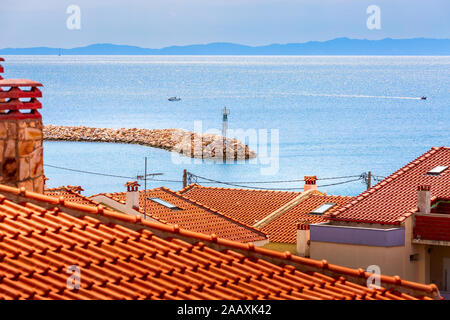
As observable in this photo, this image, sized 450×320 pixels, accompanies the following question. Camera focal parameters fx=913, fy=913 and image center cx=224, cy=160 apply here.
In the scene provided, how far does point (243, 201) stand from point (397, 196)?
11661mm

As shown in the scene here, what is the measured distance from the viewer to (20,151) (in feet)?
35.1

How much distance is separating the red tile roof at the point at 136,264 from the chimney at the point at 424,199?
1639 centimetres

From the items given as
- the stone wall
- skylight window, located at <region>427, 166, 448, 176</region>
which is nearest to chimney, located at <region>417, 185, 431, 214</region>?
skylight window, located at <region>427, 166, 448, 176</region>

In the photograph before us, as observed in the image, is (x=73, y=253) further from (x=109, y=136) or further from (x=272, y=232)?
(x=109, y=136)

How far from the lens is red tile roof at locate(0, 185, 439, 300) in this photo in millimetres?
8289

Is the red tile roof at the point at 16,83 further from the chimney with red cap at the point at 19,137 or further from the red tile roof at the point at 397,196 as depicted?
the red tile roof at the point at 397,196

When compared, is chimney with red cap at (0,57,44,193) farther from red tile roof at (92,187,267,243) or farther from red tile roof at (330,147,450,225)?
red tile roof at (92,187,267,243)

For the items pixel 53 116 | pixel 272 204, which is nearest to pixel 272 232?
pixel 272 204

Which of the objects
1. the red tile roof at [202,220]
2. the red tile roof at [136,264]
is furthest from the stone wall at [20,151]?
the red tile roof at [202,220]

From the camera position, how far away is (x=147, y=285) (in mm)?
8523

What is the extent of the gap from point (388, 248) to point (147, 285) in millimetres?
18177

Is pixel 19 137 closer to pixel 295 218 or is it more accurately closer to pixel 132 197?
pixel 132 197

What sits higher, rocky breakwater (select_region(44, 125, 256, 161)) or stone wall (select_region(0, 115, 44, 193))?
stone wall (select_region(0, 115, 44, 193))

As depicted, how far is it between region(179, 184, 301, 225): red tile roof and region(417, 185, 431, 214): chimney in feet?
31.1
